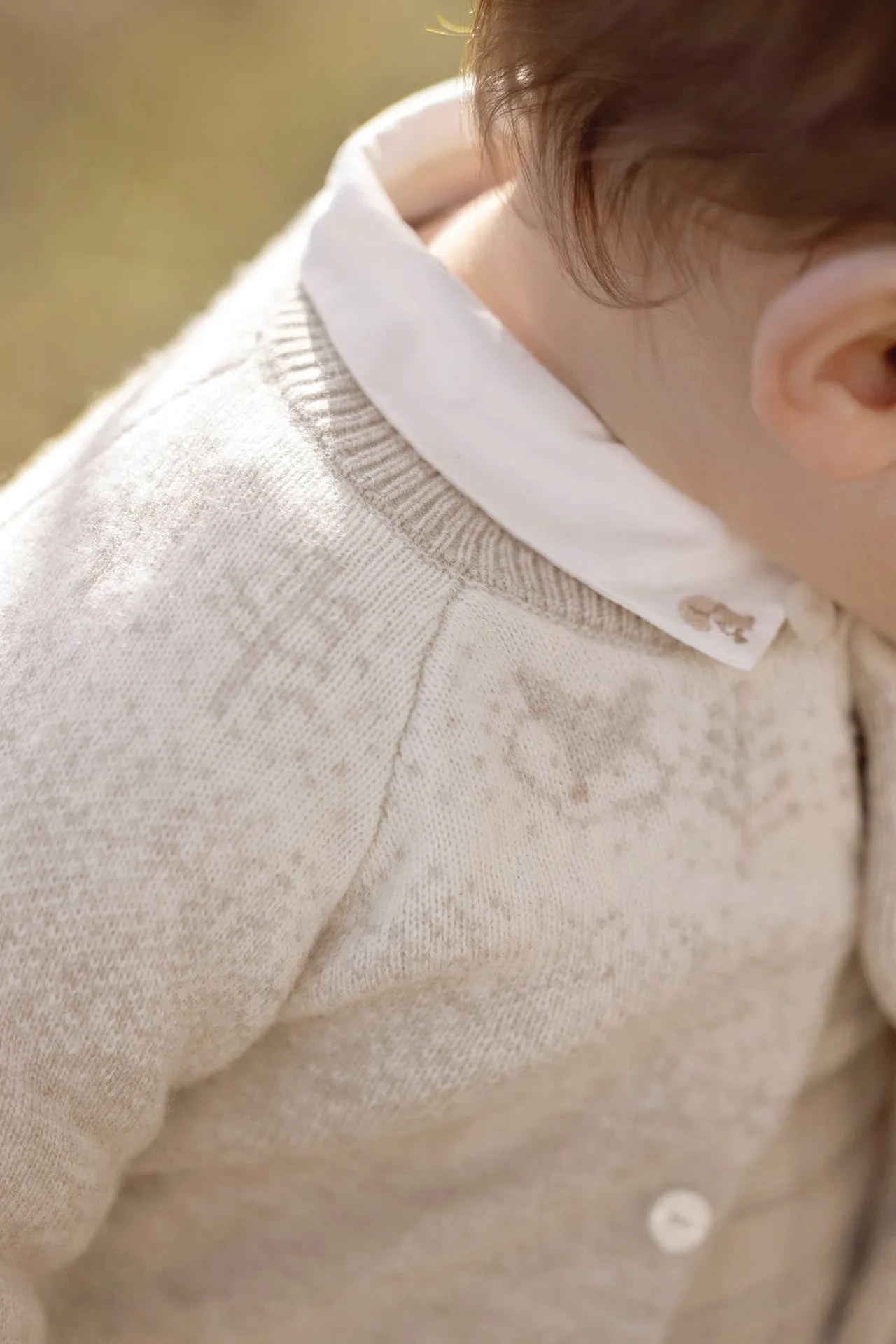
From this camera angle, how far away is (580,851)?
0.64 m

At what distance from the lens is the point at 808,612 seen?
26.8 inches

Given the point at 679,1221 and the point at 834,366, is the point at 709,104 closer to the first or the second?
the point at 834,366

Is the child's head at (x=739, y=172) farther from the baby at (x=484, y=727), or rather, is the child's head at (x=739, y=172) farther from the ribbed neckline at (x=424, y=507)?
the ribbed neckline at (x=424, y=507)

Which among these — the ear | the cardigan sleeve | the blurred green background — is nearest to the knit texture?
the cardigan sleeve

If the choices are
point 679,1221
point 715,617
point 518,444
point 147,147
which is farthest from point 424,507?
point 147,147

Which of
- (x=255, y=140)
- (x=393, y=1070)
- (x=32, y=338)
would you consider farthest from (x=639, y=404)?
(x=255, y=140)

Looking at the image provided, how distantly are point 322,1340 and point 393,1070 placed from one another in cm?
21

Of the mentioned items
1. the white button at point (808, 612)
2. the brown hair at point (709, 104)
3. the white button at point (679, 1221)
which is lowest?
the white button at point (679, 1221)

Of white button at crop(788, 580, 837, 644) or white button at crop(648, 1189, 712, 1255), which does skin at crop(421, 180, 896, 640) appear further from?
white button at crop(648, 1189, 712, 1255)

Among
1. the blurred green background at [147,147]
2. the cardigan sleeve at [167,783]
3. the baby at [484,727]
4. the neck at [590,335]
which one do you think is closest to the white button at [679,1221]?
the baby at [484,727]

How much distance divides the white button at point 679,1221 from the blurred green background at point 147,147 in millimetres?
1025

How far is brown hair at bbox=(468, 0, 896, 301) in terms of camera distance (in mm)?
474

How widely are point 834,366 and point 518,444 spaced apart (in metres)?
0.15

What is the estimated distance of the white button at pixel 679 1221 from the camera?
716 mm
